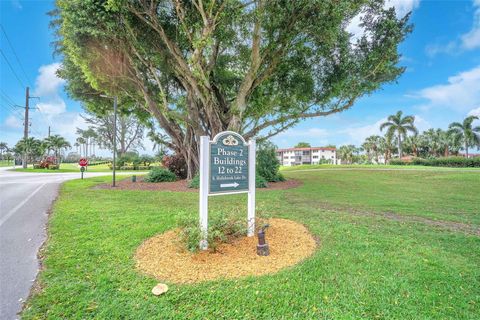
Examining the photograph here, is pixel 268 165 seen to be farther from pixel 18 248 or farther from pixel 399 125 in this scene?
pixel 399 125

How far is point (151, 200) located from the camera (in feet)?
30.0

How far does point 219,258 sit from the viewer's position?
3807 millimetres

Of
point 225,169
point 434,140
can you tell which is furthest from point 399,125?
point 225,169

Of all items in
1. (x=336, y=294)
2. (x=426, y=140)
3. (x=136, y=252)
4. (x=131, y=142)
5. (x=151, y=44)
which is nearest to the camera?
(x=336, y=294)

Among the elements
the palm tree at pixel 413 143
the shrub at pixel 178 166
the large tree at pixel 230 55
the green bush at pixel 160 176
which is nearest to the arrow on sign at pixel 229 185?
the large tree at pixel 230 55

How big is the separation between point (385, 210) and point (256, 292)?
20.2 ft

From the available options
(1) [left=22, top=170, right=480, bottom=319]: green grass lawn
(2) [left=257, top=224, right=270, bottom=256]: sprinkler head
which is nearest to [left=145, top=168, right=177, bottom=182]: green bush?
(1) [left=22, top=170, right=480, bottom=319]: green grass lawn

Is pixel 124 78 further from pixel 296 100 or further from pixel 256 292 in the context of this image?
pixel 256 292

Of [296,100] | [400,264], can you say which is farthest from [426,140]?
[400,264]

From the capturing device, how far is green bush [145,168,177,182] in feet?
51.6

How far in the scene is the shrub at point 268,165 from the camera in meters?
16.1

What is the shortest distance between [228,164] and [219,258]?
1.45 m

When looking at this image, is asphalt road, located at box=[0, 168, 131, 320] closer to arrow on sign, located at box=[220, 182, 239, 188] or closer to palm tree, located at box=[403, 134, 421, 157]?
arrow on sign, located at box=[220, 182, 239, 188]

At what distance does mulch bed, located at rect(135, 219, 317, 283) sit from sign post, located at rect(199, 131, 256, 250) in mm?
322
